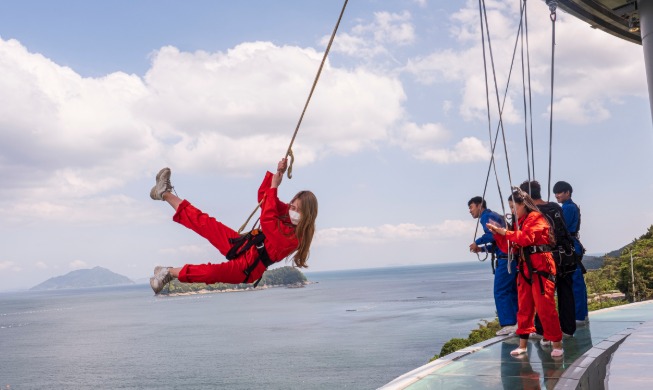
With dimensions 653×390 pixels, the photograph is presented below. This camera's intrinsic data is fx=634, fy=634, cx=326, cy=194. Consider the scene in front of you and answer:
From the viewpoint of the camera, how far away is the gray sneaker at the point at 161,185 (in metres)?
5.60

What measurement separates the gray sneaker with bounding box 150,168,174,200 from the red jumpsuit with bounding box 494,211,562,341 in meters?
3.06

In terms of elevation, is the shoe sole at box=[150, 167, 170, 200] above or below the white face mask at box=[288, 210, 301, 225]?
above

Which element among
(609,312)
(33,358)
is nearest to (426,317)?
(33,358)

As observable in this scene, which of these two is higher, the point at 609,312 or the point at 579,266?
the point at 579,266

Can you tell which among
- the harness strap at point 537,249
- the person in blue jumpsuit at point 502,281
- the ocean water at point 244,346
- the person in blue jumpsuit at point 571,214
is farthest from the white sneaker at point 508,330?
the ocean water at point 244,346

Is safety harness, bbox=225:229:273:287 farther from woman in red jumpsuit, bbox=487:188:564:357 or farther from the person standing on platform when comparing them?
the person standing on platform

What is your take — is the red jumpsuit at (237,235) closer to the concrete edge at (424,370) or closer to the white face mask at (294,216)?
the white face mask at (294,216)

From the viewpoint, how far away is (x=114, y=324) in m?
123

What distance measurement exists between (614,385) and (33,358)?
313ft

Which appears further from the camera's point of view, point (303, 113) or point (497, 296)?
point (497, 296)

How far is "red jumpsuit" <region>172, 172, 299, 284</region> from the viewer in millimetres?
5137

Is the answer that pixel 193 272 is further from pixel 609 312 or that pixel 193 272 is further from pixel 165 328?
pixel 165 328

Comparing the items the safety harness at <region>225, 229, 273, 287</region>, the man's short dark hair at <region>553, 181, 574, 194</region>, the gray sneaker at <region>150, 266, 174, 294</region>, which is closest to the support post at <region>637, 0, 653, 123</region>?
the man's short dark hair at <region>553, 181, 574, 194</region>

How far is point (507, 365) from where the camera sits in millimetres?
5449
